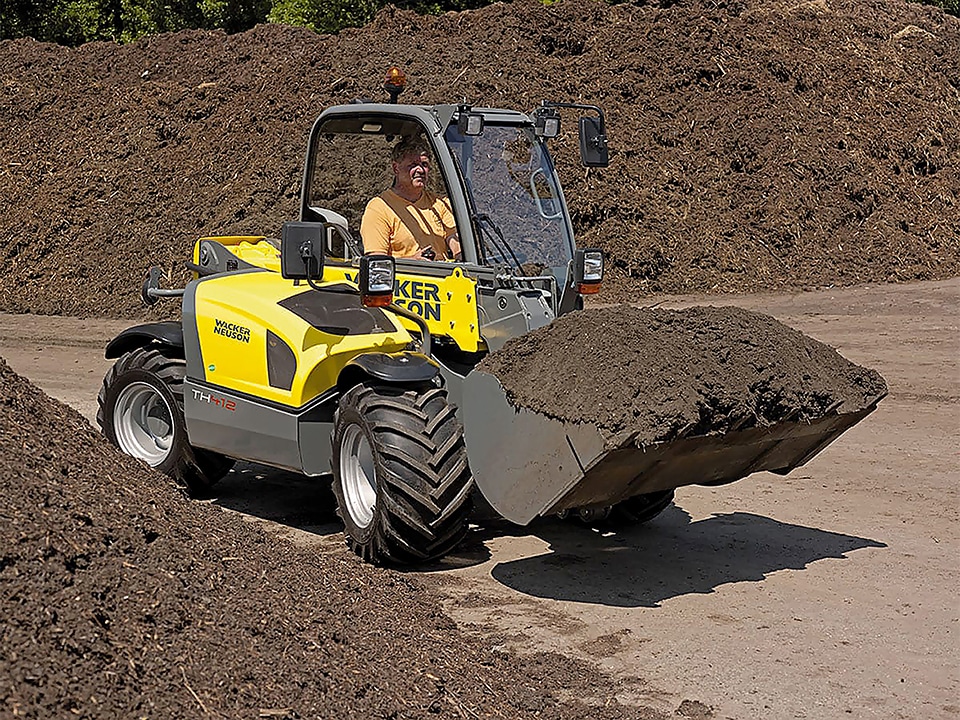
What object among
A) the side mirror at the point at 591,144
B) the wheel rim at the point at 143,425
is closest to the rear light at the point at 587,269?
the side mirror at the point at 591,144

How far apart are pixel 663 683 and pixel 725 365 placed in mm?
1464

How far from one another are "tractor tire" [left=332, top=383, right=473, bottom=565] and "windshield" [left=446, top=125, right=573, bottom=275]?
1.00 m

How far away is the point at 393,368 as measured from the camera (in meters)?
6.82

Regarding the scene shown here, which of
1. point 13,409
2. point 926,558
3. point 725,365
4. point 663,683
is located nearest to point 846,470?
point 926,558

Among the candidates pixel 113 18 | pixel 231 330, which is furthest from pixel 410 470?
pixel 113 18

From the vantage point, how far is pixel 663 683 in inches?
220

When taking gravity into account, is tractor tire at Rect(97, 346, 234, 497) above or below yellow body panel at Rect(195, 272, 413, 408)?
below

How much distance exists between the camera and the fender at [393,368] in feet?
22.2

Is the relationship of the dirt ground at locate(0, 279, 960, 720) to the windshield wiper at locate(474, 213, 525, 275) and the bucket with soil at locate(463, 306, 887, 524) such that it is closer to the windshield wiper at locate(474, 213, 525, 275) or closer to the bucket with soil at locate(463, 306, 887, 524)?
the bucket with soil at locate(463, 306, 887, 524)

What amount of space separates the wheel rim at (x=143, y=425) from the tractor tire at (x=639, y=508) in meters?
2.92

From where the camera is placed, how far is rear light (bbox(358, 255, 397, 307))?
716 cm

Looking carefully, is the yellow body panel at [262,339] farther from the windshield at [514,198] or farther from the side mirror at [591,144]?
the side mirror at [591,144]

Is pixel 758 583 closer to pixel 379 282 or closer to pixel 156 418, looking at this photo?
pixel 379 282

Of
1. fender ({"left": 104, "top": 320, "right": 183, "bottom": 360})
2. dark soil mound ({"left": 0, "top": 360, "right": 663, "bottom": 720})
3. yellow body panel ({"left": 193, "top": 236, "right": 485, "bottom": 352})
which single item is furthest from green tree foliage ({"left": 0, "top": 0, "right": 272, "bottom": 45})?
dark soil mound ({"left": 0, "top": 360, "right": 663, "bottom": 720})
